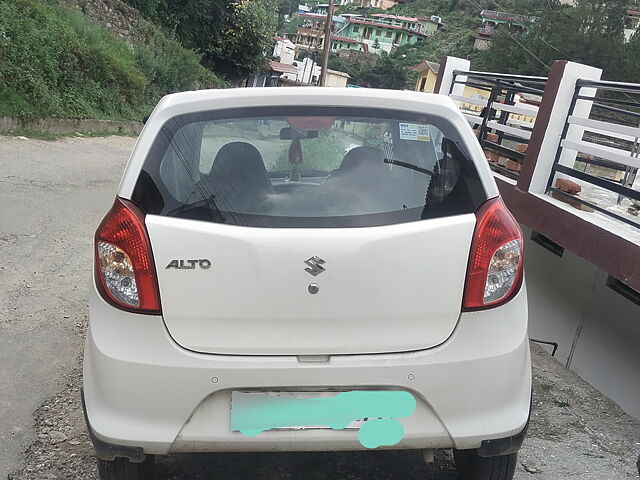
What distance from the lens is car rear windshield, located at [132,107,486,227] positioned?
2.43 meters

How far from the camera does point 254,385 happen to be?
2311 mm

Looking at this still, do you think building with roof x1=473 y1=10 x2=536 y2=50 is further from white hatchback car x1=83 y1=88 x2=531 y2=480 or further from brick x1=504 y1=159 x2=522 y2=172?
white hatchback car x1=83 y1=88 x2=531 y2=480

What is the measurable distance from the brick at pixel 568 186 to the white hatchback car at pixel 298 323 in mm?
3958

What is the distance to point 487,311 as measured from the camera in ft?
7.94

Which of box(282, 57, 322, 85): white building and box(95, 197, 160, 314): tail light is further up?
box(95, 197, 160, 314): tail light

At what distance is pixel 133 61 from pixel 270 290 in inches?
846

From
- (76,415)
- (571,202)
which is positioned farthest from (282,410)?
(571,202)

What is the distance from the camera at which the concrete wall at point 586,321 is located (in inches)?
227

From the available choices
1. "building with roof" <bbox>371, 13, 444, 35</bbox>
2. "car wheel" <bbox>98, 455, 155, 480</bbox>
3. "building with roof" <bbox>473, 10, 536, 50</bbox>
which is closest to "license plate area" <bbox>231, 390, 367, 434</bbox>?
"car wheel" <bbox>98, 455, 155, 480</bbox>

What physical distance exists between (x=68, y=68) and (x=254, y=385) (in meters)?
16.2

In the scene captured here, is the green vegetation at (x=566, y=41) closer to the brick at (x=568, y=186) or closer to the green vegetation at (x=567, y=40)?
the green vegetation at (x=567, y=40)

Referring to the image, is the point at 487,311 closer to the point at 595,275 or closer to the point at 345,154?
the point at 345,154

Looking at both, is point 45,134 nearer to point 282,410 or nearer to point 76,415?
point 76,415

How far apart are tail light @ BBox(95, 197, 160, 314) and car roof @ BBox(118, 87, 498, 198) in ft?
0.43
